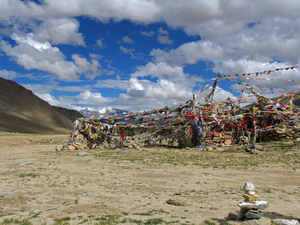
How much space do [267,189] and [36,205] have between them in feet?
21.1

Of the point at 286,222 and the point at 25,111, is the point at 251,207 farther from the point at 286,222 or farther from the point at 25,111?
the point at 25,111

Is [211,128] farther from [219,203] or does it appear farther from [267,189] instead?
[219,203]

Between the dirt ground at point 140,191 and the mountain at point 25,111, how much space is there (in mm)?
64794

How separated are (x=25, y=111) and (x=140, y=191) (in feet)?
291

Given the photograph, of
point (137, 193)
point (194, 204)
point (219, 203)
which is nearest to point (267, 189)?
point (219, 203)

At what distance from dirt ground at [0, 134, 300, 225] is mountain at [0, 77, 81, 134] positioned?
64794mm

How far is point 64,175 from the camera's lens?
31.0ft

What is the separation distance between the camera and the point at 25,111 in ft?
276

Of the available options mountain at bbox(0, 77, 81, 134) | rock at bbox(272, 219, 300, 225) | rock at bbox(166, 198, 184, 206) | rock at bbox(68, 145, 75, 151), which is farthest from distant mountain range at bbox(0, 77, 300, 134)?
rock at bbox(272, 219, 300, 225)

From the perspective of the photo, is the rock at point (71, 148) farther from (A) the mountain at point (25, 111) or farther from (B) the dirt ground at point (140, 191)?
(A) the mountain at point (25, 111)

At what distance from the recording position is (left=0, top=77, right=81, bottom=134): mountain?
234 ft

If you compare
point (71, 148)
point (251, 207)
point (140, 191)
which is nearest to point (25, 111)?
point (71, 148)

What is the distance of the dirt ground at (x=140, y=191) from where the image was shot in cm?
519

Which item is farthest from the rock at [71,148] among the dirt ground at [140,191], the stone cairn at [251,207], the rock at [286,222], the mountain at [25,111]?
the mountain at [25,111]
